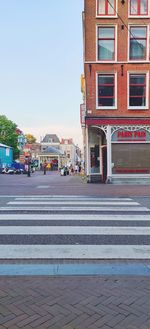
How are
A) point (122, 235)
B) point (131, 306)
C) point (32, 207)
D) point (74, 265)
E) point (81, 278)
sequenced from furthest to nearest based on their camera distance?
point (32, 207)
point (122, 235)
point (74, 265)
point (81, 278)
point (131, 306)

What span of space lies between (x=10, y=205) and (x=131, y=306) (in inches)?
302

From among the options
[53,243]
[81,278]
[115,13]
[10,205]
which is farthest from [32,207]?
[115,13]

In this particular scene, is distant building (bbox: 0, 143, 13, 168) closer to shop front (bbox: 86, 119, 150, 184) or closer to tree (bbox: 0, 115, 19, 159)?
tree (bbox: 0, 115, 19, 159)

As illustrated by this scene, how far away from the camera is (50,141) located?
342 ft

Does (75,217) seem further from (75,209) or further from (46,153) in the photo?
(46,153)

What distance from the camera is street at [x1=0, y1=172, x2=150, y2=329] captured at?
3346mm

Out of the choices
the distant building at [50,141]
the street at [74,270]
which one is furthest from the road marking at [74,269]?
the distant building at [50,141]

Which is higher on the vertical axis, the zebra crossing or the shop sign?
the shop sign

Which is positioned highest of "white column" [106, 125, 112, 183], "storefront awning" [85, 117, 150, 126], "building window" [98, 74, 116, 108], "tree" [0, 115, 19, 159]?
"tree" [0, 115, 19, 159]

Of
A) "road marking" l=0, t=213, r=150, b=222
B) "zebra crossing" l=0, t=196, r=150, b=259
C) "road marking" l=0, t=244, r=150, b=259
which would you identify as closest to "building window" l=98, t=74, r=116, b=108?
"zebra crossing" l=0, t=196, r=150, b=259

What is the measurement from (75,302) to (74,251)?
2.02 meters

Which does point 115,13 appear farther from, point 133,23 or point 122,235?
point 122,235

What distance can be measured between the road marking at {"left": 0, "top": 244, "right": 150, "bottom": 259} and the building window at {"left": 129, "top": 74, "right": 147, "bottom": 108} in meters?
16.1

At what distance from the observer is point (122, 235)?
22.1 feet
